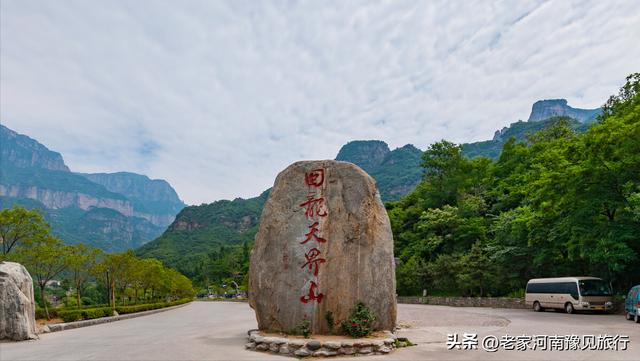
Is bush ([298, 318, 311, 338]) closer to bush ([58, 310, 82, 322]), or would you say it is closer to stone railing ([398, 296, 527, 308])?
bush ([58, 310, 82, 322])

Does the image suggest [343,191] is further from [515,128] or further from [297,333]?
[515,128]

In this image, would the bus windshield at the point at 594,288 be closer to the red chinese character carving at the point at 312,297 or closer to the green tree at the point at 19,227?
the red chinese character carving at the point at 312,297

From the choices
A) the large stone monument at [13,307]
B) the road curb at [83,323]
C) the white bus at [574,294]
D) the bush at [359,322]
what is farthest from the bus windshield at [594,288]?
the road curb at [83,323]

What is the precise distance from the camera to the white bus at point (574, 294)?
736 inches

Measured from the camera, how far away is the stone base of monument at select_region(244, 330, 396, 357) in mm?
9766

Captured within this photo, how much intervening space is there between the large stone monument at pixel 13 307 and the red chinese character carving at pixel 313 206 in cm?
1021

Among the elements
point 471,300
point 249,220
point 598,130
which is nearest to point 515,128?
point 249,220

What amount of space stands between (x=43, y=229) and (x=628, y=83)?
3644cm

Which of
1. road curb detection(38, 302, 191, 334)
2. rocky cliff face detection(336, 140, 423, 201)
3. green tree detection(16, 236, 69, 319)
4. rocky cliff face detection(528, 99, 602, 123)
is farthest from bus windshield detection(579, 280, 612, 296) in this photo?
rocky cliff face detection(528, 99, 602, 123)

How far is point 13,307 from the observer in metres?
13.8

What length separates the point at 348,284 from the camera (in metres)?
11.4

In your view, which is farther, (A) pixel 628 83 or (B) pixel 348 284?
(A) pixel 628 83

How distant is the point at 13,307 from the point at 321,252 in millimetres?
10628

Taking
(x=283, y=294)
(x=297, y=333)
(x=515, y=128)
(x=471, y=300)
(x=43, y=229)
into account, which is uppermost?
(x=515, y=128)
